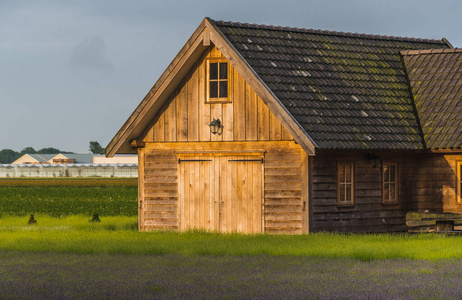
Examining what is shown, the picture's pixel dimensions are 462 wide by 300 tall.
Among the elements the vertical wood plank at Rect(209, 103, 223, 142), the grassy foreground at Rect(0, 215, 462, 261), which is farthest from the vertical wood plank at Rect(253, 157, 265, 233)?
the vertical wood plank at Rect(209, 103, 223, 142)

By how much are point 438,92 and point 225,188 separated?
8153 mm

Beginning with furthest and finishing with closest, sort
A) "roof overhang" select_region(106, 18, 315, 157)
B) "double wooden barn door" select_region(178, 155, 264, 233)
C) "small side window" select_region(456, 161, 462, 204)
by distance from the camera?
1. "small side window" select_region(456, 161, 462, 204)
2. "double wooden barn door" select_region(178, 155, 264, 233)
3. "roof overhang" select_region(106, 18, 315, 157)

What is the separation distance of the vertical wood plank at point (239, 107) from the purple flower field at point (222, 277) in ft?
20.0

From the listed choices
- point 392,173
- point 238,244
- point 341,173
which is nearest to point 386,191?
point 392,173

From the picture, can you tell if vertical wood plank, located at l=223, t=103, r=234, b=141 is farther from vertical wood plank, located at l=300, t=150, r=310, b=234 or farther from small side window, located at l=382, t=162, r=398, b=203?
small side window, located at l=382, t=162, r=398, b=203

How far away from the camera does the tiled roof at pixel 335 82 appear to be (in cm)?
2480

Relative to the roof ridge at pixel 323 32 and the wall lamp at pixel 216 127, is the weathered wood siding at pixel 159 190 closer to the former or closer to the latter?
the wall lamp at pixel 216 127

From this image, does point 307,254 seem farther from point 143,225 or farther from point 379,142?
point 143,225

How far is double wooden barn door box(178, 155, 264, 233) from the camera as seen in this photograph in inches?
987

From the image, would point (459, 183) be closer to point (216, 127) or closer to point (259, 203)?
point (259, 203)

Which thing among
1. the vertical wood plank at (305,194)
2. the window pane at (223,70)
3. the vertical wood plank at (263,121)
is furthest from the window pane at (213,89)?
the vertical wood plank at (305,194)

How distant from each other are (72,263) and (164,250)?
287 cm

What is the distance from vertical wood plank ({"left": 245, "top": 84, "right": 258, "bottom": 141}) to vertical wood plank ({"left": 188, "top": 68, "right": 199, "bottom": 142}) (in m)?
1.65

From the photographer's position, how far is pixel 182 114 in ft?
85.7
